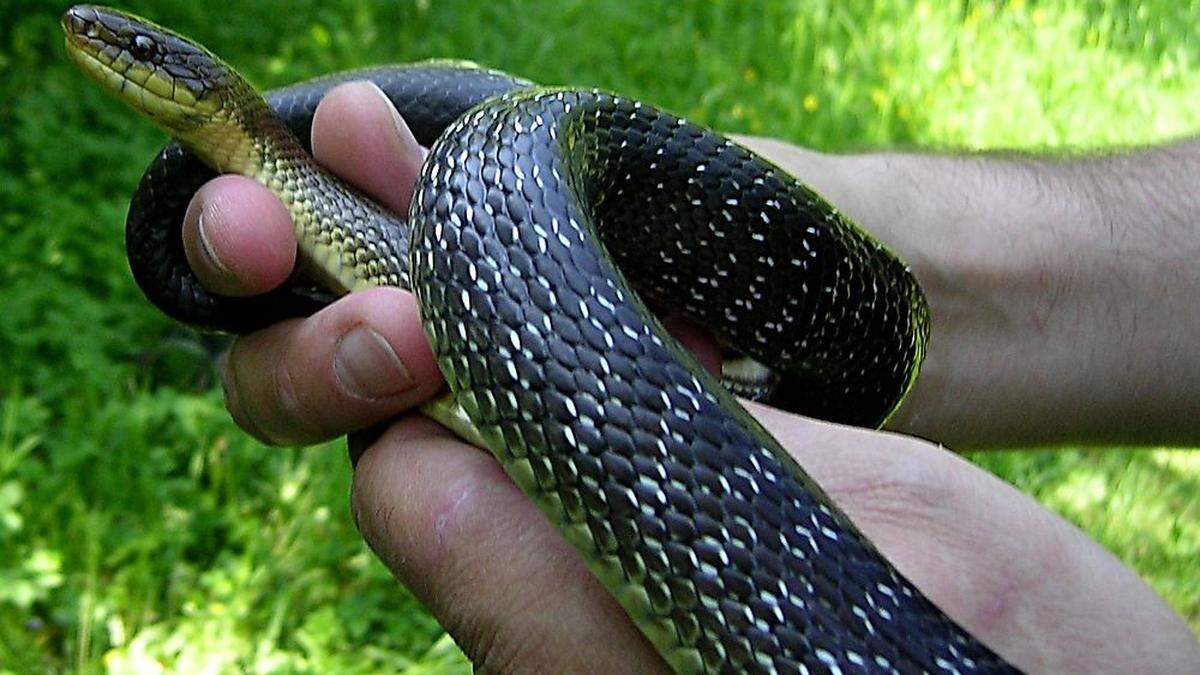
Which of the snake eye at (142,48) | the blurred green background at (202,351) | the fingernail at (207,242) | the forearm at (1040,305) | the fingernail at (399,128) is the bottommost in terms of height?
the blurred green background at (202,351)

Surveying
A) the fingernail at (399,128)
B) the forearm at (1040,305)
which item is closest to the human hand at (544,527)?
the fingernail at (399,128)

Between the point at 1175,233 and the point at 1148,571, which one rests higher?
the point at 1175,233

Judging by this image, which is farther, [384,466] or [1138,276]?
[1138,276]

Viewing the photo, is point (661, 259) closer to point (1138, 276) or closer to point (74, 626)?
point (1138, 276)

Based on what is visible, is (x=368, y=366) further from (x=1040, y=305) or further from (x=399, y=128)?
(x=1040, y=305)

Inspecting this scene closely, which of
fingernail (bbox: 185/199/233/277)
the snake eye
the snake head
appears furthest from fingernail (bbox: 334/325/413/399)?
the snake eye

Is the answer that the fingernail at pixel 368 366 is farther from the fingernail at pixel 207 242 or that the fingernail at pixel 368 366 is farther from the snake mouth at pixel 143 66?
the snake mouth at pixel 143 66

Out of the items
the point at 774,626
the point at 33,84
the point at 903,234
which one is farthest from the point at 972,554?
the point at 33,84
